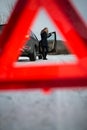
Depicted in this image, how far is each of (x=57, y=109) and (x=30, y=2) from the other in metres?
2.76

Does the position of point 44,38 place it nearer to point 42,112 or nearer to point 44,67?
point 42,112

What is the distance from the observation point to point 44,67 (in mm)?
1836

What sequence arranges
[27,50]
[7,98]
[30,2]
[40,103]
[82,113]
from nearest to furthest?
[30,2] → [82,113] → [40,103] → [7,98] → [27,50]

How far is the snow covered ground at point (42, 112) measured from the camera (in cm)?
350

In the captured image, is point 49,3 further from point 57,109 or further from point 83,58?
point 57,109

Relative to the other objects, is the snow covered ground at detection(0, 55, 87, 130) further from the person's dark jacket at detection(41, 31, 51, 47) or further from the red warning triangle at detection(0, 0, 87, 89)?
the person's dark jacket at detection(41, 31, 51, 47)

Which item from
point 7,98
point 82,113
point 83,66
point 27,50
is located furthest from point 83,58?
point 27,50

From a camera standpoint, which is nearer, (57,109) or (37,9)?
(37,9)

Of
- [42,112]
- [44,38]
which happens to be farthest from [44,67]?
[44,38]

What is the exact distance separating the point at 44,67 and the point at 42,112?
238 cm

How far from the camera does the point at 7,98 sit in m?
5.43

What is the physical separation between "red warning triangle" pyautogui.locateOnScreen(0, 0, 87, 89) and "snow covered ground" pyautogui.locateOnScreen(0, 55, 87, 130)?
967 mm

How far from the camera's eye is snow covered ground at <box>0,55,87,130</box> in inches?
138

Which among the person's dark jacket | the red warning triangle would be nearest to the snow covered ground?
the red warning triangle
